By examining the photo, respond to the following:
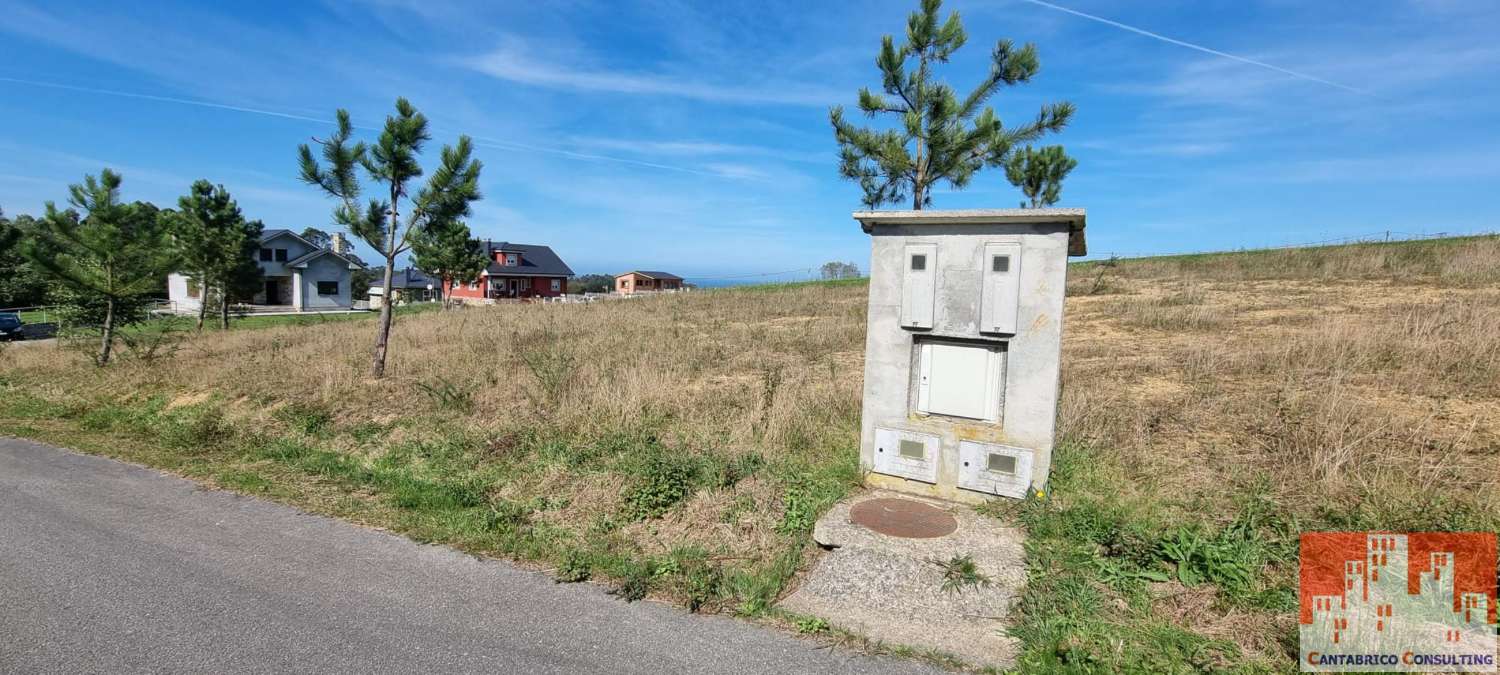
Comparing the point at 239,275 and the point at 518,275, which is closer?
the point at 239,275

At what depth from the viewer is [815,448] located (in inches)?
218

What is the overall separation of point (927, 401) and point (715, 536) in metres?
1.84

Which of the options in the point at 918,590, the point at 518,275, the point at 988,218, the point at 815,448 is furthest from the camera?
the point at 518,275

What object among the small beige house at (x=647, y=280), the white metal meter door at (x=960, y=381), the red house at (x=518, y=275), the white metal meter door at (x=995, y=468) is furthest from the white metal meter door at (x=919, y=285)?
the small beige house at (x=647, y=280)

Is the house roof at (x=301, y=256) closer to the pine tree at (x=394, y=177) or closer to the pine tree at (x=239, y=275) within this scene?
the pine tree at (x=239, y=275)

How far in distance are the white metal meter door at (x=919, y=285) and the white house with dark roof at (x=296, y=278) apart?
4726 centimetres

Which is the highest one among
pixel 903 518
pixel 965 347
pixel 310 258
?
pixel 310 258

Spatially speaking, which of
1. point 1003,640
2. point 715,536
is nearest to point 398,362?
point 715,536

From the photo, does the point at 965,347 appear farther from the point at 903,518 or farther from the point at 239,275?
the point at 239,275

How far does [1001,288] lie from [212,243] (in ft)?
89.6

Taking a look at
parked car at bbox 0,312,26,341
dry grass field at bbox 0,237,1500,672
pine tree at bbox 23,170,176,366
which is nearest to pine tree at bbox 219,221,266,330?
parked car at bbox 0,312,26,341

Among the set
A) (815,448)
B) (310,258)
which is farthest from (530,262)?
(815,448)

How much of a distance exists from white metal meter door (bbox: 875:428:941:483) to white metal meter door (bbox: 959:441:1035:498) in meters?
0.21

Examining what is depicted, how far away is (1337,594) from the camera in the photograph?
10.2 ft
